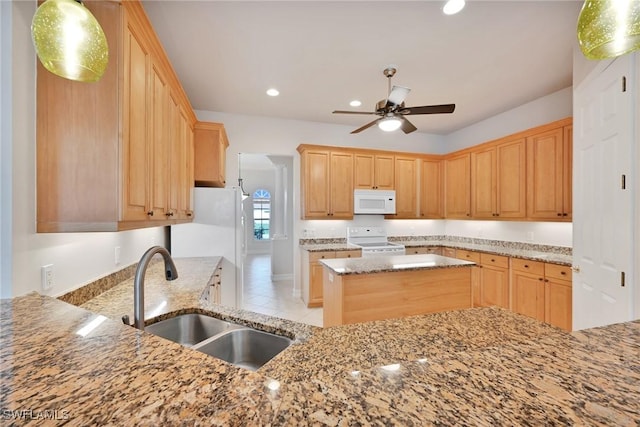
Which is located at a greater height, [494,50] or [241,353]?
[494,50]

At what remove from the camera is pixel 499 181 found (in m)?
3.73

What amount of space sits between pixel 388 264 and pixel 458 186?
9.70 feet

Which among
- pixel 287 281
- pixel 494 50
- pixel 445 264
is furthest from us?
pixel 287 281

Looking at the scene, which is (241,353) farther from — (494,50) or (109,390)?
(494,50)

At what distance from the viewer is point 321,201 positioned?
13.5 ft

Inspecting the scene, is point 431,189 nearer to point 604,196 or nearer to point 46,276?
point 604,196

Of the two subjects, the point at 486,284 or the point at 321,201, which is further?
the point at 321,201

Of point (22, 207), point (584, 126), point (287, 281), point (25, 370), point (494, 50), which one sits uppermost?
point (494, 50)

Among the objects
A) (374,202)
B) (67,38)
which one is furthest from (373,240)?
(67,38)

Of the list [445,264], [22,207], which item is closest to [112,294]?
[22,207]

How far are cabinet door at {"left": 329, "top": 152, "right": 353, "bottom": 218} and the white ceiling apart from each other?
87cm

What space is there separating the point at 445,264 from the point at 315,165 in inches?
97.5

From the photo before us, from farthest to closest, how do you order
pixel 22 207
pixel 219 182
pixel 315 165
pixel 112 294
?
pixel 315 165
pixel 219 182
pixel 112 294
pixel 22 207

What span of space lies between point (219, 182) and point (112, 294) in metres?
2.00
